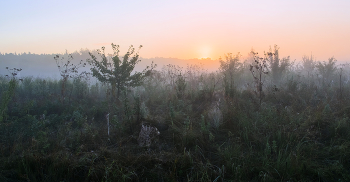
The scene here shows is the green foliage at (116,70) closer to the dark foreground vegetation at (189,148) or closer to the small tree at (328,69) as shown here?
the dark foreground vegetation at (189,148)

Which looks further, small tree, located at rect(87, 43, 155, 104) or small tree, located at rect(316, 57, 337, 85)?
small tree, located at rect(316, 57, 337, 85)

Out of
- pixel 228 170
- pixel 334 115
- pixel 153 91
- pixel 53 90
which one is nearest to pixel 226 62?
pixel 153 91

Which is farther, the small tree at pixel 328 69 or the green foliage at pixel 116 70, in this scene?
the small tree at pixel 328 69

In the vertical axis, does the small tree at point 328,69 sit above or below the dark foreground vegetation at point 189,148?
above

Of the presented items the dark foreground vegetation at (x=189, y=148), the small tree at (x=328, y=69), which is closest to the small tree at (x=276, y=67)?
Answer: the small tree at (x=328, y=69)

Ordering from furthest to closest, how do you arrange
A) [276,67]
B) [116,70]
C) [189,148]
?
[276,67]
[116,70]
[189,148]

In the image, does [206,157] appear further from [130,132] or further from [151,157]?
[130,132]

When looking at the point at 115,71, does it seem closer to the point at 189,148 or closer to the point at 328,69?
the point at 189,148

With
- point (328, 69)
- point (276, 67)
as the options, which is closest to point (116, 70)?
point (276, 67)

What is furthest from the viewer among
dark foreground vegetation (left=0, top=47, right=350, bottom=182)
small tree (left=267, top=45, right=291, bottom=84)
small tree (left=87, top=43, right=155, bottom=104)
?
small tree (left=267, top=45, right=291, bottom=84)

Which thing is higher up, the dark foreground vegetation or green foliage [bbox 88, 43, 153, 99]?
green foliage [bbox 88, 43, 153, 99]

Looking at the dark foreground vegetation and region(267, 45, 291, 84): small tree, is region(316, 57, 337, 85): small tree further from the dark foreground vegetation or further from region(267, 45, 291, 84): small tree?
the dark foreground vegetation

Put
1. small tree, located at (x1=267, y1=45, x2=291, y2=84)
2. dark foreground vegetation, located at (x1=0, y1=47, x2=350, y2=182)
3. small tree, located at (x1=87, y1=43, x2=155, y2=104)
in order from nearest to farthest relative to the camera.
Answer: dark foreground vegetation, located at (x1=0, y1=47, x2=350, y2=182), small tree, located at (x1=87, y1=43, x2=155, y2=104), small tree, located at (x1=267, y1=45, x2=291, y2=84)

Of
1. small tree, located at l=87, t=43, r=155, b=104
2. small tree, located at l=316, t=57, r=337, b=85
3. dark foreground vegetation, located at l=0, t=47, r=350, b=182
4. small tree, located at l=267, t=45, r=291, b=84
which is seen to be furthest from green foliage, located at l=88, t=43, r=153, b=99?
small tree, located at l=316, t=57, r=337, b=85
